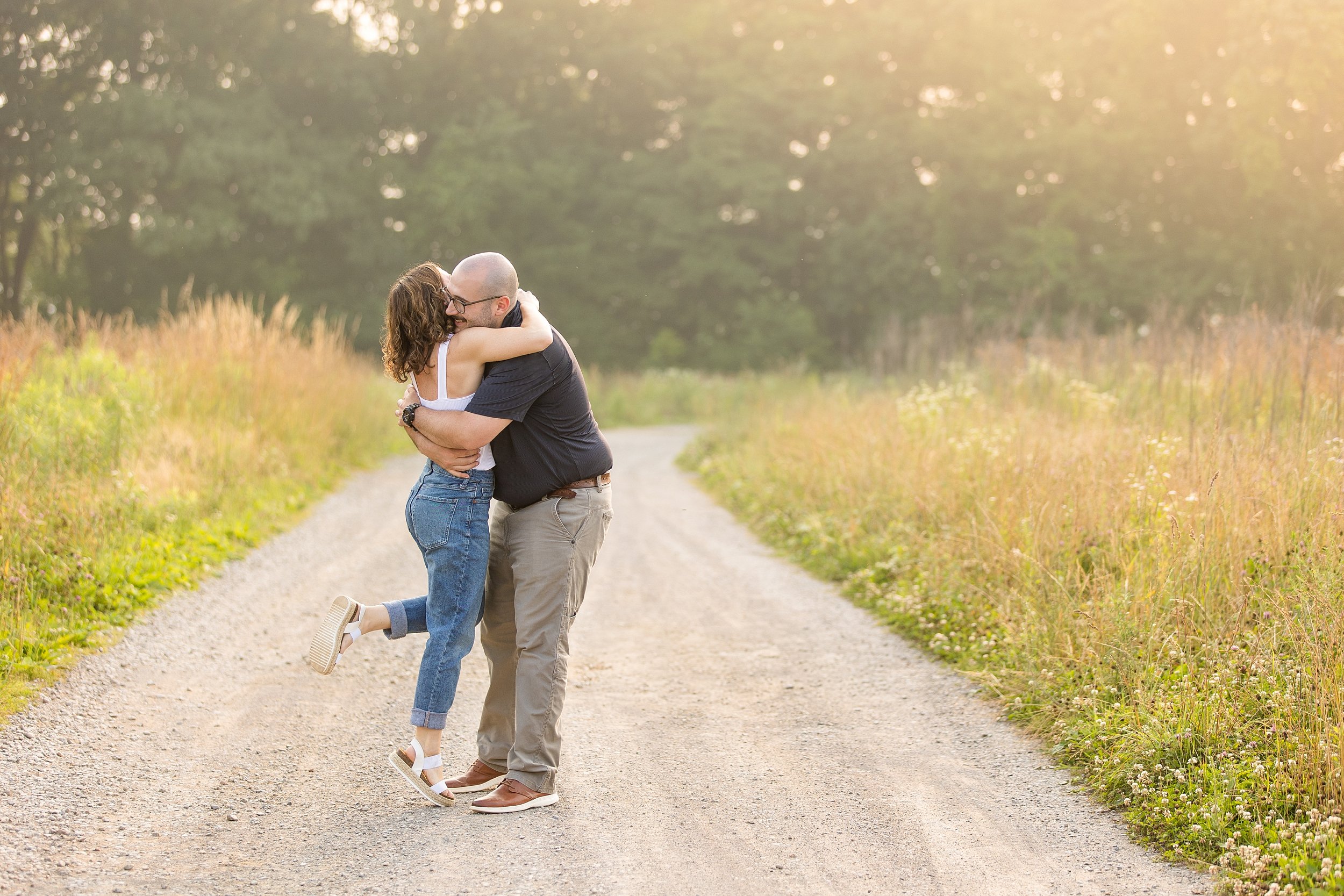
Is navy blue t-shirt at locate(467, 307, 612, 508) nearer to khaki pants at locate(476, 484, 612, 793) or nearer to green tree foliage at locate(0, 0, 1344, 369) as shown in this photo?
khaki pants at locate(476, 484, 612, 793)

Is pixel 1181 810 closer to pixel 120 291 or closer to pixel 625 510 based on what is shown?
pixel 625 510

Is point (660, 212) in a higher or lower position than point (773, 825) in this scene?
higher

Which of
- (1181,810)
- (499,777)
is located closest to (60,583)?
(499,777)

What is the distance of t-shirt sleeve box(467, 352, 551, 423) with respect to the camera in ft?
12.0

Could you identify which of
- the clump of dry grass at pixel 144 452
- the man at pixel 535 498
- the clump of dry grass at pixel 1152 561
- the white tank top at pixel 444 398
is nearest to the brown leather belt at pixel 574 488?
the man at pixel 535 498

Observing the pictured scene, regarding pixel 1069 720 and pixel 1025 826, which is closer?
pixel 1025 826

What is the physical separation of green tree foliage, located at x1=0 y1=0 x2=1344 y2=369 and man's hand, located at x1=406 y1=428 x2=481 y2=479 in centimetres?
2847

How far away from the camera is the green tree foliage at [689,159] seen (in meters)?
32.2

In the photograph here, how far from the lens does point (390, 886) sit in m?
3.28

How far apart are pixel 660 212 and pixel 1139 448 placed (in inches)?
1333

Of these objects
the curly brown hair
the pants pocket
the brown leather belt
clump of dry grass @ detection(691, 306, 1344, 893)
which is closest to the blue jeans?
the pants pocket

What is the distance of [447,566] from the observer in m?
3.84

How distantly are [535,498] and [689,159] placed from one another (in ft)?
122

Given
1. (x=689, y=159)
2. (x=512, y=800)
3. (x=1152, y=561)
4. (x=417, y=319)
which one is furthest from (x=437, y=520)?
(x=689, y=159)
